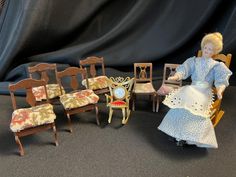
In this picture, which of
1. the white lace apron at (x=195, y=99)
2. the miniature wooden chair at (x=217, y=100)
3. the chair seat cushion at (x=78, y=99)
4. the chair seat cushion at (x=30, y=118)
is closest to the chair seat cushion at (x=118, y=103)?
the chair seat cushion at (x=78, y=99)

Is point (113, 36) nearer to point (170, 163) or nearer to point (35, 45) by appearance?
point (35, 45)

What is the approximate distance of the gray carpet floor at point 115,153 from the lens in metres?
1.99

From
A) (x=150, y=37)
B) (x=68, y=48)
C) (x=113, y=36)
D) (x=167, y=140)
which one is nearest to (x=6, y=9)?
(x=68, y=48)

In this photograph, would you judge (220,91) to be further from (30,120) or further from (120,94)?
(30,120)

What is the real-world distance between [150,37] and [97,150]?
1.91 meters

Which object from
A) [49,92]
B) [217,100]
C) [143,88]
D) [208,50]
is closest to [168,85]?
[143,88]

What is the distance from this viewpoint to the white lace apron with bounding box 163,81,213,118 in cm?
207

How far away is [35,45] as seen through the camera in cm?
354

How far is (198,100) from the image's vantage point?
6.88 feet

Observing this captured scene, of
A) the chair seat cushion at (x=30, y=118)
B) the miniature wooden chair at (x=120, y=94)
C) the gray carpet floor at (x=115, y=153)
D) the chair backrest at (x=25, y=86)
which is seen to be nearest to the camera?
the gray carpet floor at (x=115, y=153)

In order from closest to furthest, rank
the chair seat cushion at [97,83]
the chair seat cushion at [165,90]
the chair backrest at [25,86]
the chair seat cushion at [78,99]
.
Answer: the chair backrest at [25,86] < the chair seat cushion at [78,99] < the chair seat cushion at [165,90] < the chair seat cushion at [97,83]

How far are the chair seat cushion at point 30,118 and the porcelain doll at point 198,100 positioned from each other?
1.00m

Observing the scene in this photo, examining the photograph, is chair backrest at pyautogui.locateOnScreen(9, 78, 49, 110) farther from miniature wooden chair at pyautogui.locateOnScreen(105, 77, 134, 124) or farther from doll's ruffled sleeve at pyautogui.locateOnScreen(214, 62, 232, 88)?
doll's ruffled sleeve at pyautogui.locateOnScreen(214, 62, 232, 88)

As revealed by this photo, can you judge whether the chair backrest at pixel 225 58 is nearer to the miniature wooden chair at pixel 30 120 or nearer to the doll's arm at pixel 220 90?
the doll's arm at pixel 220 90
